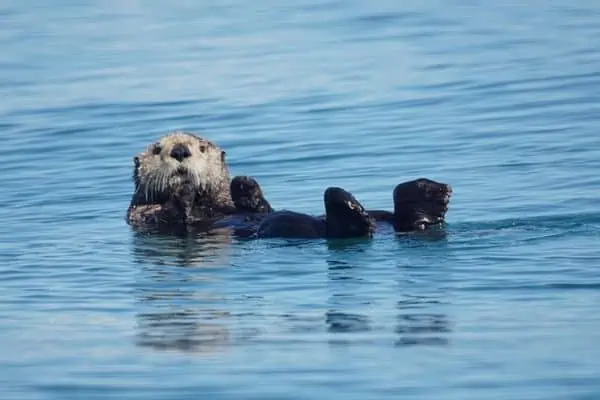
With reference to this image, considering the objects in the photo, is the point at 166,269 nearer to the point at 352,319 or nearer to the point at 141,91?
the point at 352,319

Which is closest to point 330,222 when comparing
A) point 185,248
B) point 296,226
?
point 296,226

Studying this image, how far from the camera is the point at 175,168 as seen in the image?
34.8 feet

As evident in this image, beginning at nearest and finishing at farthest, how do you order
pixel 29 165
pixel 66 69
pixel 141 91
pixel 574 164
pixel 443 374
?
pixel 443 374
pixel 574 164
pixel 29 165
pixel 141 91
pixel 66 69

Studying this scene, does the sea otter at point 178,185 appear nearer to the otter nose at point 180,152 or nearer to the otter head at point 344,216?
the otter nose at point 180,152

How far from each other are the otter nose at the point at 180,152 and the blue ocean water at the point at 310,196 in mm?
557

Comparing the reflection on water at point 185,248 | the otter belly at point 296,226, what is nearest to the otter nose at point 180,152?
the reflection on water at point 185,248

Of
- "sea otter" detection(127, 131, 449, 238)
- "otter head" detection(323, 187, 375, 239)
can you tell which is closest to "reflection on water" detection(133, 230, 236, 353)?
"sea otter" detection(127, 131, 449, 238)

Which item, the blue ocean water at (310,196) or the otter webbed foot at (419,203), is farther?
the otter webbed foot at (419,203)

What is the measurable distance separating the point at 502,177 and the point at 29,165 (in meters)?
4.20

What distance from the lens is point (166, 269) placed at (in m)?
9.45

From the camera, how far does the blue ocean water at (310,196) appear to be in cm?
712

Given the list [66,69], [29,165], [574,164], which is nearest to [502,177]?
[574,164]

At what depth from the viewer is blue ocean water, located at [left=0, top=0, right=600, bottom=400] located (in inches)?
280

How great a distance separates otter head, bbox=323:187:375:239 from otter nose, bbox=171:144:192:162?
161 cm
